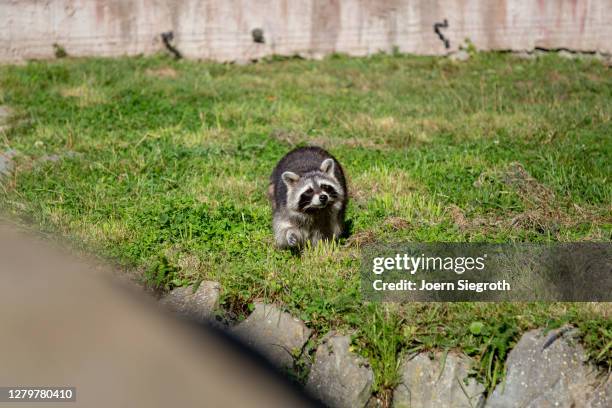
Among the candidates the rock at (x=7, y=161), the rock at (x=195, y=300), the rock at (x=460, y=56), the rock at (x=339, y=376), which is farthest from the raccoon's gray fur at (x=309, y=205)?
the rock at (x=460, y=56)

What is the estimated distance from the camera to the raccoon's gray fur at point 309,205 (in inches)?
250

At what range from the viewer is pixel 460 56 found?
13.3 metres

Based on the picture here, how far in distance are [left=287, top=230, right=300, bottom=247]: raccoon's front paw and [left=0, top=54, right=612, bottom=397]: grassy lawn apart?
0.47 ft

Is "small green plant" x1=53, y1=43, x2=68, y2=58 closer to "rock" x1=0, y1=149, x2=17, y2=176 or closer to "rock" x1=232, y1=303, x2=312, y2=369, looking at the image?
"rock" x1=0, y1=149, x2=17, y2=176

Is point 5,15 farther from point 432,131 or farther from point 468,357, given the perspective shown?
point 468,357

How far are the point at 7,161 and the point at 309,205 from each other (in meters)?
3.84

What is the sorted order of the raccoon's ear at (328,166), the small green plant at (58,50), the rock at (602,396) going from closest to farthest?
the rock at (602,396) < the raccoon's ear at (328,166) < the small green plant at (58,50)

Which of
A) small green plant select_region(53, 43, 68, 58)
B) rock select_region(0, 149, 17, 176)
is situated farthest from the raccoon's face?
small green plant select_region(53, 43, 68, 58)

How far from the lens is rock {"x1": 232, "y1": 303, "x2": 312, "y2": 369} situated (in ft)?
17.2

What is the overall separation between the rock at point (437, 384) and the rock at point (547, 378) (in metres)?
0.16

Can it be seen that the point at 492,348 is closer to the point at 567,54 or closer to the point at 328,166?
the point at 328,166

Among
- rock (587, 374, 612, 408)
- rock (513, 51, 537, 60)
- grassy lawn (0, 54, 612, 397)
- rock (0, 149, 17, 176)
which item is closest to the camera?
rock (587, 374, 612, 408)

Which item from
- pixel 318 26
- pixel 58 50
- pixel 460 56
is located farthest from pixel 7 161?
pixel 460 56

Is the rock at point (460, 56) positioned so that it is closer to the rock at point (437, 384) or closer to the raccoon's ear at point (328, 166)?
the raccoon's ear at point (328, 166)
